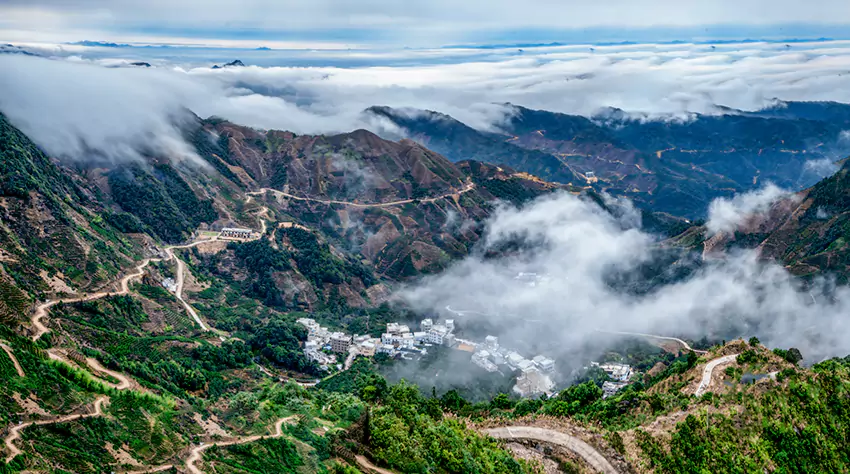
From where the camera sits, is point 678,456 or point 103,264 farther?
point 103,264

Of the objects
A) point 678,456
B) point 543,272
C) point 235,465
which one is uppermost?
point 235,465

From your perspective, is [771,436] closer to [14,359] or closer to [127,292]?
[14,359]

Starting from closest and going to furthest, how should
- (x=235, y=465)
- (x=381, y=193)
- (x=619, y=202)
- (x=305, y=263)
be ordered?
(x=235, y=465), (x=305, y=263), (x=381, y=193), (x=619, y=202)

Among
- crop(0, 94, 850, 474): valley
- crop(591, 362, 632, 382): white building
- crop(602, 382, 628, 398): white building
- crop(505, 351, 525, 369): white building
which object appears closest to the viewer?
crop(0, 94, 850, 474): valley

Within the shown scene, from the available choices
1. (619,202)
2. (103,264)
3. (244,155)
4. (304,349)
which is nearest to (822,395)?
(304,349)

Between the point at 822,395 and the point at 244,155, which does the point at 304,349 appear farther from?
the point at 244,155

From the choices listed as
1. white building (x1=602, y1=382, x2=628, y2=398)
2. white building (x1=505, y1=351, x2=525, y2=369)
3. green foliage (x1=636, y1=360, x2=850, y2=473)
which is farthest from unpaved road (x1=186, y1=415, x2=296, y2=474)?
white building (x1=505, y1=351, x2=525, y2=369)

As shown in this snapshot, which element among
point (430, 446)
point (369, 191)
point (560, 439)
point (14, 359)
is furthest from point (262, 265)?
point (560, 439)

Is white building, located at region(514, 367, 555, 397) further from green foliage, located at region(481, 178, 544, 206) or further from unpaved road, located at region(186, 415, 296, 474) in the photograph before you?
green foliage, located at region(481, 178, 544, 206)
